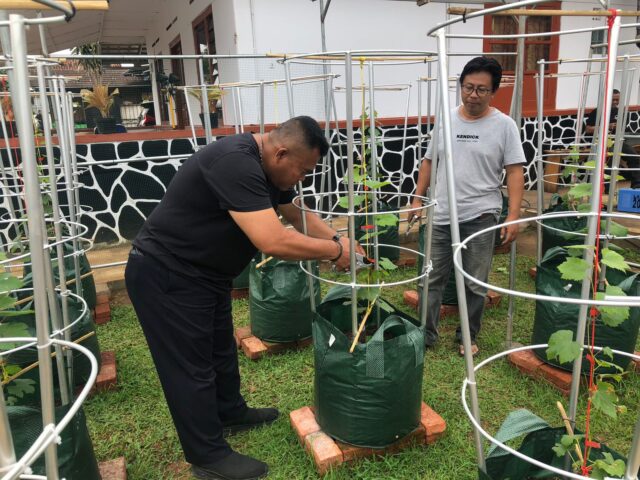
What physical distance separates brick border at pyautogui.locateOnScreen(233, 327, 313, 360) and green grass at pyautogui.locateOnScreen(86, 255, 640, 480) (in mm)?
49

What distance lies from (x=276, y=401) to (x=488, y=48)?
681 cm

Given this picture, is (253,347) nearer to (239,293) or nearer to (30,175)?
(239,293)

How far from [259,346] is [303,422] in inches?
33.4

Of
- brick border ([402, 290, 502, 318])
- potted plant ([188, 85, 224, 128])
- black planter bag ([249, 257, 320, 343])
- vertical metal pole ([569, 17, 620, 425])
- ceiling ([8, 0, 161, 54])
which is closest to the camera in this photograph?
vertical metal pole ([569, 17, 620, 425])

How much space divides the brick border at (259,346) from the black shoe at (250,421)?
1.88 ft

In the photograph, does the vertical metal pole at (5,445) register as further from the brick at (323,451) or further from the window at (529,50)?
the window at (529,50)

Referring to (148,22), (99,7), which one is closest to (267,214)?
(99,7)

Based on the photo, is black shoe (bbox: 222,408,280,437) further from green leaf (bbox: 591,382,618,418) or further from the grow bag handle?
green leaf (bbox: 591,382,618,418)

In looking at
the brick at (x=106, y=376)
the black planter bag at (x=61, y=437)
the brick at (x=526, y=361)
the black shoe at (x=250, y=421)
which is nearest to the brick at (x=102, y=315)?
the brick at (x=106, y=376)

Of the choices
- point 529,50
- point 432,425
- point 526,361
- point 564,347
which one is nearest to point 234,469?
point 432,425

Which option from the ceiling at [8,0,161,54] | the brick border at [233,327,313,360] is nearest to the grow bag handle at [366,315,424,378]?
the brick border at [233,327,313,360]

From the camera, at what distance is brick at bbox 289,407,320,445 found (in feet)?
7.11

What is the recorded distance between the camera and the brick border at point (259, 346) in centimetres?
297

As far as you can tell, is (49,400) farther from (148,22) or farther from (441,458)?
(148,22)
